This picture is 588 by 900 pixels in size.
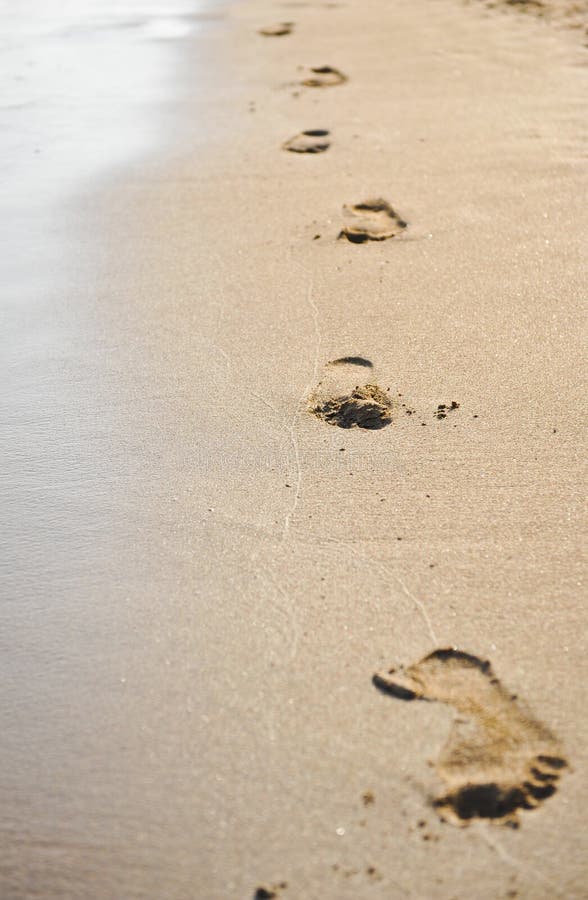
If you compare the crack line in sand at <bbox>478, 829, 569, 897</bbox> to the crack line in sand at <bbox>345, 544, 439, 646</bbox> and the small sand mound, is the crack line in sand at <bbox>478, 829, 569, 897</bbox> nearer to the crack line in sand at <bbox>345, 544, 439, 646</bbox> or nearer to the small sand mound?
the crack line in sand at <bbox>345, 544, 439, 646</bbox>

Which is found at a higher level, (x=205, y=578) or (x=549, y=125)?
(x=549, y=125)

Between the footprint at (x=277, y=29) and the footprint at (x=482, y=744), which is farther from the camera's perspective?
the footprint at (x=277, y=29)

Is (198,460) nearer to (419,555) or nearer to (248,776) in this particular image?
(419,555)

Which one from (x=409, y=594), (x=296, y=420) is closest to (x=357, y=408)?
(x=296, y=420)

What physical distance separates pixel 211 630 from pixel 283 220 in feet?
5.82

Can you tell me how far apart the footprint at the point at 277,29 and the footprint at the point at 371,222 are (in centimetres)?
232

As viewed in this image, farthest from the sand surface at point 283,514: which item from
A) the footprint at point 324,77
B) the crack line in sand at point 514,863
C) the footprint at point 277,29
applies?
the footprint at point 277,29

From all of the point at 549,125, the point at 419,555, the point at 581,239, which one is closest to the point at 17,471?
the point at 419,555

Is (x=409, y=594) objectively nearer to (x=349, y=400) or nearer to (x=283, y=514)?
(x=283, y=514)

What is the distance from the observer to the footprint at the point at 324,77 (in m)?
4.17

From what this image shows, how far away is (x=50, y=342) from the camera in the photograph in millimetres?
2527

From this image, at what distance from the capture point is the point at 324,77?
4246 mm

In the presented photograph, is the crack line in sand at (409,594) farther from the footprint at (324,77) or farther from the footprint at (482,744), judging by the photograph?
the footprint at (324,77)

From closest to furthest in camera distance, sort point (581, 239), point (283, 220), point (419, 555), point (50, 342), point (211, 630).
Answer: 1. point (211, 630)
2. point (419, 555)
3. point (50, 342)
4. point (581, 239)
5. point (283, 220)
